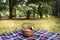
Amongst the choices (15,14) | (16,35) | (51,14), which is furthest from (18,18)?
(51,14)

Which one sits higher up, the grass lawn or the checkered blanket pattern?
the grass lawn

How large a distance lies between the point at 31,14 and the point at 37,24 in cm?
15

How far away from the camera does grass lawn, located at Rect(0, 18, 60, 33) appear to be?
7.22ft

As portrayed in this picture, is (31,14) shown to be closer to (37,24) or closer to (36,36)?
(37,24)

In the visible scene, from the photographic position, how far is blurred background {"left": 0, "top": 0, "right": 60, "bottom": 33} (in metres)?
2.21

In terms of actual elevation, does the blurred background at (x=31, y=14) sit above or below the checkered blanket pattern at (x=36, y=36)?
above

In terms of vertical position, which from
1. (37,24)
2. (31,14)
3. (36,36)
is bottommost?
(36,36)

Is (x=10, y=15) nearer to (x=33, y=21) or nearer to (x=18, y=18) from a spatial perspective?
(x=18, y=18)

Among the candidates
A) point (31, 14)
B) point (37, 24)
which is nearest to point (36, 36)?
point (37, 24)

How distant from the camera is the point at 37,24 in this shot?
2248 mm

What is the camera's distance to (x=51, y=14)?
2.22m

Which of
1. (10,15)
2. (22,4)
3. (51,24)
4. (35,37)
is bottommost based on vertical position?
(35,37)

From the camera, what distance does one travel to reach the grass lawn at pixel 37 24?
220 centimetres

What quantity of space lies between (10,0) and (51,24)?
621 millimetres
